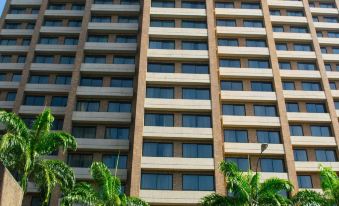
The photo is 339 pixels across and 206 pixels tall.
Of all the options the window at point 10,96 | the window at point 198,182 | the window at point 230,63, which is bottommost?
the window at point 198,182

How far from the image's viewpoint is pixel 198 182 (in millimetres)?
39188

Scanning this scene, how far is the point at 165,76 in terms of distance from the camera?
1784 inches

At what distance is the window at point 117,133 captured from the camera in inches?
1770

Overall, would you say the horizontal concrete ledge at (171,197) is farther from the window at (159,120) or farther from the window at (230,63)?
the window at (230,63)

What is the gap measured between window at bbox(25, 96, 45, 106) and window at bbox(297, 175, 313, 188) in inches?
1183

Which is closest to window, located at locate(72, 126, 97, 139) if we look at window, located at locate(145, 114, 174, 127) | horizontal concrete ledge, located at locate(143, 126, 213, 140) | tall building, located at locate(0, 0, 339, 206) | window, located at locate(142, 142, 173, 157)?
tall building, located at locate(0, 0, 339, 206)

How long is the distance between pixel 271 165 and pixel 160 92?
14.0m

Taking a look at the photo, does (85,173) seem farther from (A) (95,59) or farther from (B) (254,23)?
(B) (254,23)

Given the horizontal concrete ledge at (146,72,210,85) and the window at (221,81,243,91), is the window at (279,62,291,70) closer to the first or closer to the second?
the window at (221,81,243,91)

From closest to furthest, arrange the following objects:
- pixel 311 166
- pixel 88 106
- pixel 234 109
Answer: pixel 311 166, pixel 234 109, pixel 88 106

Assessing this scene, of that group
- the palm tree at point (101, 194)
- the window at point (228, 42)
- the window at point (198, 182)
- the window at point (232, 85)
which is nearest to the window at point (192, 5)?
the window at point (228, 42)

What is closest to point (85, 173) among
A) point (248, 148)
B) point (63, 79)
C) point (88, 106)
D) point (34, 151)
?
point (88, 106)

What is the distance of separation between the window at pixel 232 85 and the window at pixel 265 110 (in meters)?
3.02

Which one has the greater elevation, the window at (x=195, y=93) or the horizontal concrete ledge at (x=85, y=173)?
the window at (x=195, y=93)
